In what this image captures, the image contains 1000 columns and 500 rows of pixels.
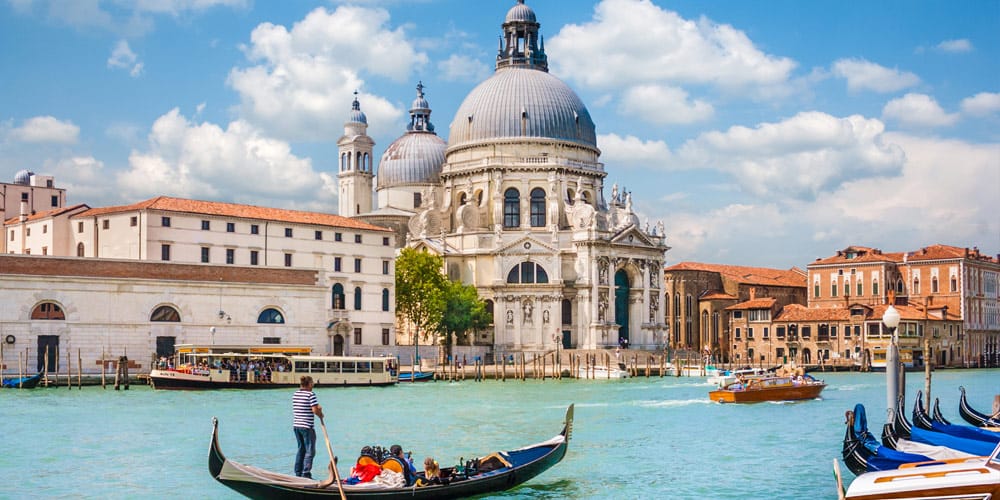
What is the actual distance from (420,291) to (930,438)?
43.9 meters

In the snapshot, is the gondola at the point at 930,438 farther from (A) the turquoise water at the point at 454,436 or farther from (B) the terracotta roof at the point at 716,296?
(B) the terracotta roof at the point at 716,296

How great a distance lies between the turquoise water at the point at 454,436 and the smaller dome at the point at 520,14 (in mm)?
36856

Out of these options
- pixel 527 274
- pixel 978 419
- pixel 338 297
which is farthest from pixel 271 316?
pixel 978 419

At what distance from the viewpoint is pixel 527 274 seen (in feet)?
218

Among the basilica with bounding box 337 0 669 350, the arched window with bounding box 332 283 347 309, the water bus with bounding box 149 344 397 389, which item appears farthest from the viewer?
the basilica with bounding box 337 0 669 350

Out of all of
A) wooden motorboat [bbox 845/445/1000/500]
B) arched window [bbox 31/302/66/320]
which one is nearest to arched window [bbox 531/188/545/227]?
arched window [bbox 31/302/66/320]

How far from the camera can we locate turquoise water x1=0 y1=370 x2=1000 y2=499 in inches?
779

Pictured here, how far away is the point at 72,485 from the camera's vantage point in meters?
19.5

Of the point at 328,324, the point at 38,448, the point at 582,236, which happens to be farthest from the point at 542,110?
the point at 38,448

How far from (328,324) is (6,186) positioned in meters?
21.0

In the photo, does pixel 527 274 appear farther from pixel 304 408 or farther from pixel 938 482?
pixel 938 482

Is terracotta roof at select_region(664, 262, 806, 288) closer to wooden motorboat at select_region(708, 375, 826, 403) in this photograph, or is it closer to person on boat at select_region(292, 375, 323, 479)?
wooden motorboat at select_region(708, 375, 826, 403)

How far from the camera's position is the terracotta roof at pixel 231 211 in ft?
160

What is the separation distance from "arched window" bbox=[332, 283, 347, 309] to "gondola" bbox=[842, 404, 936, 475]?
37.1 m
